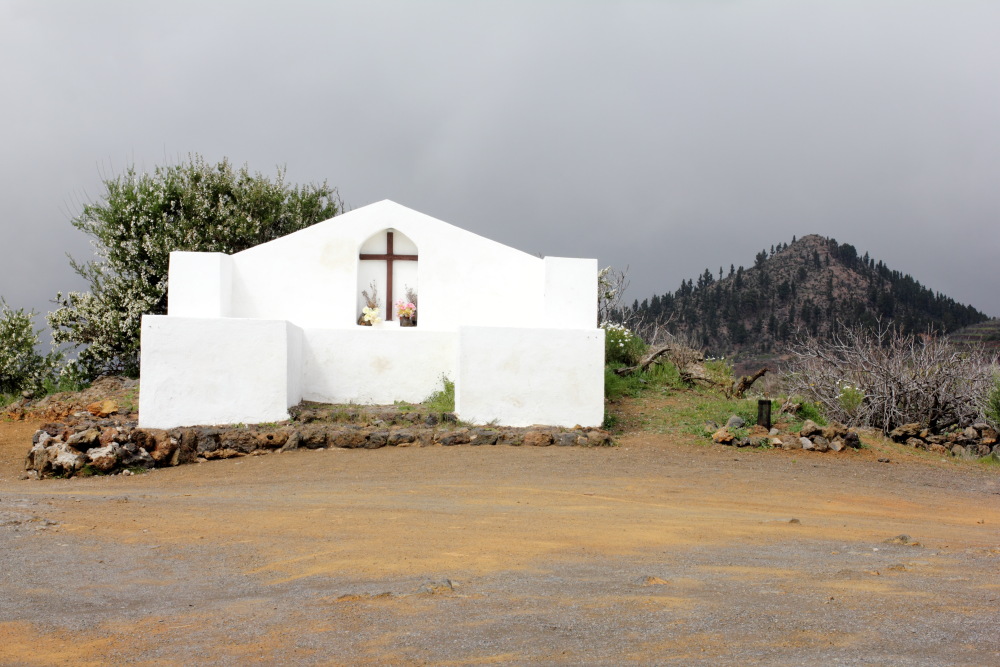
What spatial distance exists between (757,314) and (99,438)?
126 feet

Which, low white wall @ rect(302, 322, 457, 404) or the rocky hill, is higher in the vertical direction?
the rocky hill

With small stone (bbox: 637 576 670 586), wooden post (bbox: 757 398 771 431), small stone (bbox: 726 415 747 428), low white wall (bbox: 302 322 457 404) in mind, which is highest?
low white wall (bbox: 302 322 457 404)

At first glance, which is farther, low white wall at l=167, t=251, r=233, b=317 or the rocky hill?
the rocky hill

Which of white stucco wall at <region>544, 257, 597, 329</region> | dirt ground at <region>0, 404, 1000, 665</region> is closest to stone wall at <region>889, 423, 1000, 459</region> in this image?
dirt ground at <region>0, 404, 1000, 665</region>

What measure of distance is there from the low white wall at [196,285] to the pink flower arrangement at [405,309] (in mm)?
3077

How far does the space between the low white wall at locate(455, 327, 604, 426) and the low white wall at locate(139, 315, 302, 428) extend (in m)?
2.91

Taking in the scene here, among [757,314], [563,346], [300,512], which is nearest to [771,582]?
[300,512]

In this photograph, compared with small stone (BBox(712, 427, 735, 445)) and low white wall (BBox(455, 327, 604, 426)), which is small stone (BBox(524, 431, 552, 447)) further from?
small stone (BBox(712, 427, 735, 445))

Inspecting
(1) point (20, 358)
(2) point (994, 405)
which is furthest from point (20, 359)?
(2) point (994, 405)

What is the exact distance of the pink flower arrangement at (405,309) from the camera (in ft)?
50.8

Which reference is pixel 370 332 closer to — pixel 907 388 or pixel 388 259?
pixel 388 259

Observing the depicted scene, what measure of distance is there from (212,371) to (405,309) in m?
3.76

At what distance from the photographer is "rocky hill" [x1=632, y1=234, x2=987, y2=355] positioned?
138ft

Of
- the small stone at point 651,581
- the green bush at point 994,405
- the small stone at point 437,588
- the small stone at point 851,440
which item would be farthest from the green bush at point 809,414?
the small stone at point 437,588
